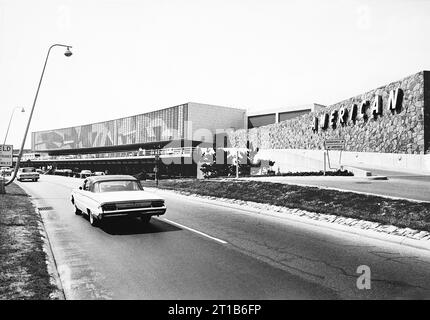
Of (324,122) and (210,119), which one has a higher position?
(210,119)

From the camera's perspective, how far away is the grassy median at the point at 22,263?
4.61 metres

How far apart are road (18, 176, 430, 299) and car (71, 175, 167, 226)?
0.49 meters

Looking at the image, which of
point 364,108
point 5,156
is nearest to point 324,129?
point 364,108

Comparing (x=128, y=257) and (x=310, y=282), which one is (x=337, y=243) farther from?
(x=128, y=257)

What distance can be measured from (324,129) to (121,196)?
34856 mm

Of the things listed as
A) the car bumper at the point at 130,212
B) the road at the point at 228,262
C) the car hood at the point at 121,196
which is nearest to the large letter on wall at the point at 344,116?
the road at the point at 228,262

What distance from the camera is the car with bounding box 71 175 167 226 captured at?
9203mm

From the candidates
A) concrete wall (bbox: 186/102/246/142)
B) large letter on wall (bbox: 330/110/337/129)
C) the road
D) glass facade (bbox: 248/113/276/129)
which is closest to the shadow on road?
the road

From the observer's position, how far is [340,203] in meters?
12.6

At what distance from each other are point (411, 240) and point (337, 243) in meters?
1.68

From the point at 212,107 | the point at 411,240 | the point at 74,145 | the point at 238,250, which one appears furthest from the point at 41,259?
the point at 74,145

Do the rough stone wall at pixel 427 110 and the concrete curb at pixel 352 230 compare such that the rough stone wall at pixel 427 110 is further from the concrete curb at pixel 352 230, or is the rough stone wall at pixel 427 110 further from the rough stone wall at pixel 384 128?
the concrete curb at pixel 352 230

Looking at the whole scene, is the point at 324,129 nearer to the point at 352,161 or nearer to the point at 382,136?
the point at 352,161

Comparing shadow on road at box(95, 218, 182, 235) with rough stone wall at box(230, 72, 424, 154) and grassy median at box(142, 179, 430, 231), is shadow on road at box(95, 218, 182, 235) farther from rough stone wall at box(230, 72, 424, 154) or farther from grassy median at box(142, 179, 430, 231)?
rough stone wall at box(230, 72, 424, 154)
